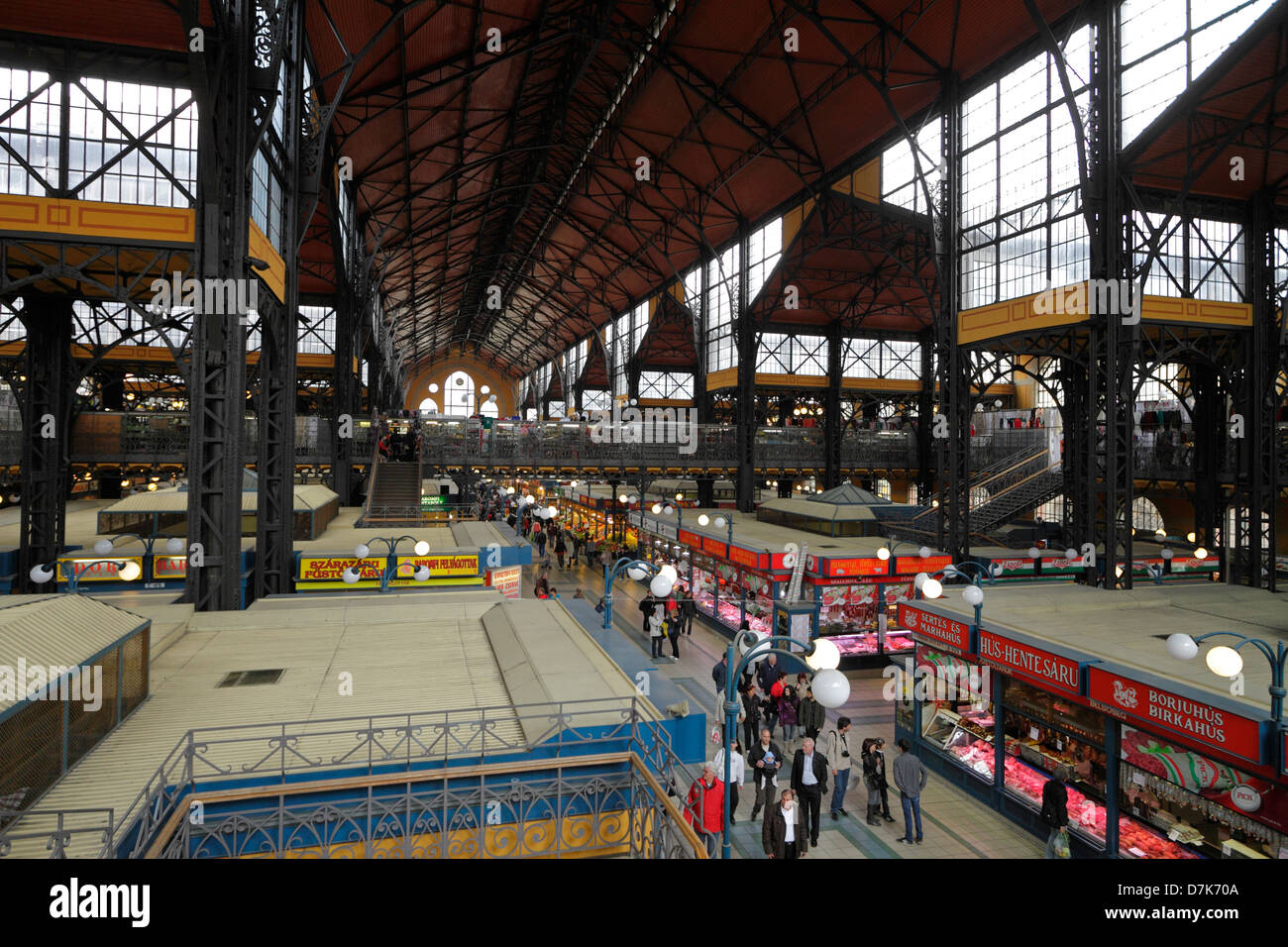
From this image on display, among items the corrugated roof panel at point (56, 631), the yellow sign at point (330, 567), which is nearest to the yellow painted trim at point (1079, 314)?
the yellow sign at point (330, 567)

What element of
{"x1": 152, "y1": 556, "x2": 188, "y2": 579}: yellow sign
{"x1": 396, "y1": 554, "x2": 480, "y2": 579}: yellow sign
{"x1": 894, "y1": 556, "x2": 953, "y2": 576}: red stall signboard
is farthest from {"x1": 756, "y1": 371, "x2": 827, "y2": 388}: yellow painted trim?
{"x1": 152, "y1": 556, "x2": 188, "y2": 579}: yellow sign

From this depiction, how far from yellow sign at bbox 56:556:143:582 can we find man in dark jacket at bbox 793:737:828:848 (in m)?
15.6

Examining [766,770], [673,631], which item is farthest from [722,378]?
[766,770]

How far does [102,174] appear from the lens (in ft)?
42.5

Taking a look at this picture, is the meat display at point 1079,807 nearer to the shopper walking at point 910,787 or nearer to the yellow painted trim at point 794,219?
the shopper walking at point 910,787

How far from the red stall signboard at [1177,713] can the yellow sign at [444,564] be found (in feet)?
45.2

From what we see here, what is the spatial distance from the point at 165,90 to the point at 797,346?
105 feet

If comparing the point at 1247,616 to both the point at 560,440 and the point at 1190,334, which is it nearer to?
the point at 1190,334

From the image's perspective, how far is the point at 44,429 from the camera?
18.7 metres

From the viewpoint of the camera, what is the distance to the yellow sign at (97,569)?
1688 cm

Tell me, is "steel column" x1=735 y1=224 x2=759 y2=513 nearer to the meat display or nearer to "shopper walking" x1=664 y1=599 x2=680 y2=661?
"shopper walking" x1=664 y1=599 x2=680 y2=661

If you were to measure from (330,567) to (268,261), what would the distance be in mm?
7347

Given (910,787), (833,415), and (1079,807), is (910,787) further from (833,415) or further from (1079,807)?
(833,415)
